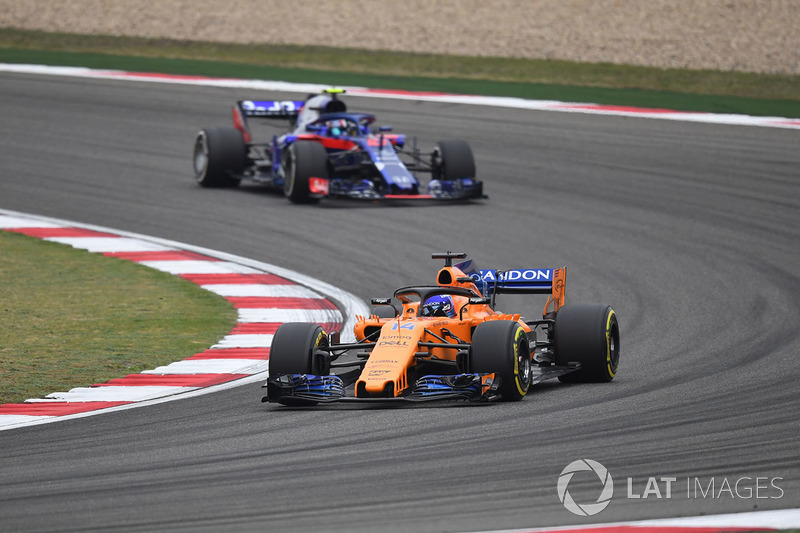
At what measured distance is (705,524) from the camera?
639cm

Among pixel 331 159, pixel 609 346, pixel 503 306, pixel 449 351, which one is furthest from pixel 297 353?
pixel 331 159

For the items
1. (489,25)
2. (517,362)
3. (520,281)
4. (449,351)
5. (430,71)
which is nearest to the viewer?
(517,362)

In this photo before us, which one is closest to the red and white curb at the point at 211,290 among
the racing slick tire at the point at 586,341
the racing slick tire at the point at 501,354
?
the racing slick tire at the point at 501,354

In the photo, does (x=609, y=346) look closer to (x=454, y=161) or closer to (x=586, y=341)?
(x=586, y=341)

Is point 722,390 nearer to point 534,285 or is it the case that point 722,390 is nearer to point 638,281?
point 534,285

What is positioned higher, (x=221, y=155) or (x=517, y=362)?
(x=221, y=155)

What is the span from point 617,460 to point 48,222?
13.4 metres

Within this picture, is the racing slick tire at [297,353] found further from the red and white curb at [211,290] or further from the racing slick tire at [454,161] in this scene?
the racing slick tire at [454,161]

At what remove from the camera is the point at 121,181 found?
22.4 m

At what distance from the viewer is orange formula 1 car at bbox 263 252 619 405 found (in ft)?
31.7

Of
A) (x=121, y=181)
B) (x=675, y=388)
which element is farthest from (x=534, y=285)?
(x=121, y=181)
